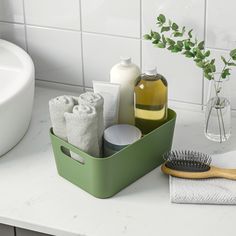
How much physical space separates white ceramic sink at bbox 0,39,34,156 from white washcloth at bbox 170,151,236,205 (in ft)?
1.37

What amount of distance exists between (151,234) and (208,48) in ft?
1.90

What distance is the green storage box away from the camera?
1.53m

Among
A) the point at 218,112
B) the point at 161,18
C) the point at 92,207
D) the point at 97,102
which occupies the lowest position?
the point at 92,207

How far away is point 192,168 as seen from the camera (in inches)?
63.0

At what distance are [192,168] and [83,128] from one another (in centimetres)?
28

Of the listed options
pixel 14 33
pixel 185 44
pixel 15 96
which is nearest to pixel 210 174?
pixel 185 44

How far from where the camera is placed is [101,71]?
200 cm

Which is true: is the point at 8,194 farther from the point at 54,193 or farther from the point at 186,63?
the point at 186,63

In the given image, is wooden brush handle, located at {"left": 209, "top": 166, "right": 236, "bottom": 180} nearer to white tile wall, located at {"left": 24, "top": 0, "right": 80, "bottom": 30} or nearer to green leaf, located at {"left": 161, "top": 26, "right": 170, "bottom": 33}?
green leaf, located at {"left": 161, "top": 26, "right": 170, "bottom": 33}

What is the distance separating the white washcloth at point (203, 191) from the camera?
5.03ft

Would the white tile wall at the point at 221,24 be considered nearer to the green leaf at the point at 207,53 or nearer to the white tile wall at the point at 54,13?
the green leaf at the point at 207,53

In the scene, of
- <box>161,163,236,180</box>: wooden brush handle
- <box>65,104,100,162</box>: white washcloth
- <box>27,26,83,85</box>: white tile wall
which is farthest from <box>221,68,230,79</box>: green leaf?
<box>27,26,83,85</box>: white tile wall

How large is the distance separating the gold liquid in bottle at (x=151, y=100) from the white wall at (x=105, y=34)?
0.74 ft

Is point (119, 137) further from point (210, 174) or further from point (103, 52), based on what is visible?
point (103, 52)
